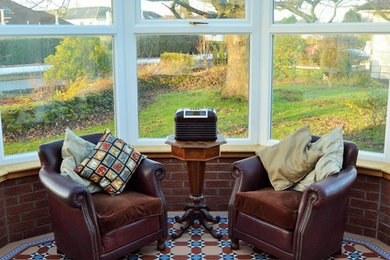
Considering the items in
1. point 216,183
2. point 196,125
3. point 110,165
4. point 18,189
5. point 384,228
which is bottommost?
point 384,228

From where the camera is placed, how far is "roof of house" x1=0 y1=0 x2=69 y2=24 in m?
3.58

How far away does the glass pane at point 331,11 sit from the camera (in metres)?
3.63

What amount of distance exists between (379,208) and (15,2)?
3.21m

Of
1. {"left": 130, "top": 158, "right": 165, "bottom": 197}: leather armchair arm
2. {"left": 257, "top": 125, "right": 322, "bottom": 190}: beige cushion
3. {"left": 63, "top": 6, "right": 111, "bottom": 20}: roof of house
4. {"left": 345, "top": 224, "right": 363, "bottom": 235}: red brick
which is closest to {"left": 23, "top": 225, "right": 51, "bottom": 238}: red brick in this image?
{"left": 130, "top": 158, "right": 165, "bottom": 197}: leather armchair arm

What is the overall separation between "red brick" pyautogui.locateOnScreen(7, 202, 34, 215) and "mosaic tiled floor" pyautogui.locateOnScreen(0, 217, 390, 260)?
26 cm

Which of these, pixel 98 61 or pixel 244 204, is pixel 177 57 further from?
pixel 244 204

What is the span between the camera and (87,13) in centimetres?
391

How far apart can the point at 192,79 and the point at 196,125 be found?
76cm

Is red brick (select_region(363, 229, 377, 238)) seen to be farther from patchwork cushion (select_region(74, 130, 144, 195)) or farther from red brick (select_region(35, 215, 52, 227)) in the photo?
red brick (select_region(35, 215, 52, 227))

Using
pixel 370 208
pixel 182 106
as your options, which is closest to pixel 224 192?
pixel 182 106

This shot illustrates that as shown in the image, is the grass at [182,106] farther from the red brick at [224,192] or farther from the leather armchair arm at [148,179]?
the leather armchair arm at [148,179]

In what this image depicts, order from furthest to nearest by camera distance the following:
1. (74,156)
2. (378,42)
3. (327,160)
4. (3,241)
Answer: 1. (378,42)
2. (3,241)
3. (74,156)
4. (327,160)

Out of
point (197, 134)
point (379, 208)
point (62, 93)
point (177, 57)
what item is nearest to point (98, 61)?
point (62, 93)

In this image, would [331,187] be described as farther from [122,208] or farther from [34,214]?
[34,214]
